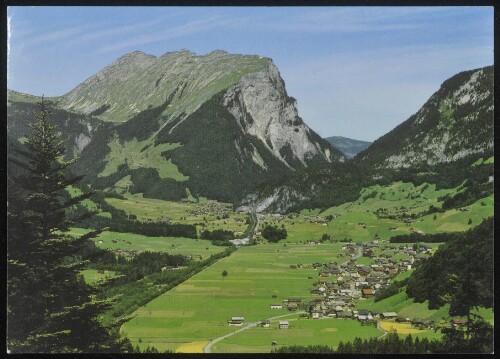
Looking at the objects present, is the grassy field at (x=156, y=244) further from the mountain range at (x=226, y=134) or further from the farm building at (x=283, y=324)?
the farm building at (x=283, y=324)

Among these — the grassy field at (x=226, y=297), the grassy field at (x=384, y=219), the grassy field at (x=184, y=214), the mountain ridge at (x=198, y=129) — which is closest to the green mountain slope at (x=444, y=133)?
the grassy field at (x=384, y=219)

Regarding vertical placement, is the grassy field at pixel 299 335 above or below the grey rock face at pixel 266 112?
below

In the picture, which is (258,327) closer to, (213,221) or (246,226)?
(246,226)

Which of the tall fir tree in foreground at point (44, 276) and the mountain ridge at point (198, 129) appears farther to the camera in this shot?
the mountain ridge at point (198, 129)

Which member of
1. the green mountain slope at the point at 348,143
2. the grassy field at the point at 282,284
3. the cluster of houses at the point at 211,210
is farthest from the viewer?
the cluster of houses at the point at 211,210

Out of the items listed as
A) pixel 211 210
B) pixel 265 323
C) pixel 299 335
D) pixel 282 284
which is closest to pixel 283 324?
pixel 265 323

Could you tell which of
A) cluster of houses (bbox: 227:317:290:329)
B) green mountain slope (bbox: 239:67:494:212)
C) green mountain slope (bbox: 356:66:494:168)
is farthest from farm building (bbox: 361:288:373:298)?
green mountain slope (bbox: 356:66:494:168)

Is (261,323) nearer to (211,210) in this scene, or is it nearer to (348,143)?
(348,143)
